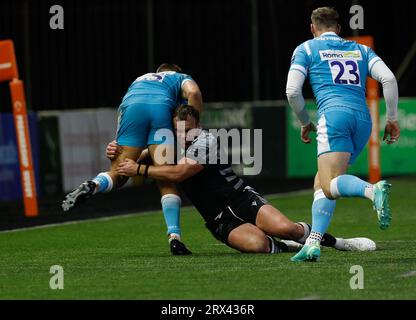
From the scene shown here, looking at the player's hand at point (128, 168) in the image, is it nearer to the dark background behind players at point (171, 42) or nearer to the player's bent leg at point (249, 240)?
the player's bent leg at point (249, 240)

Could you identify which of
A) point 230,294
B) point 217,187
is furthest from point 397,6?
point 230,294

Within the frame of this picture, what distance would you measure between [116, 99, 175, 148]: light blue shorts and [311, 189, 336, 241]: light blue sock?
1765 millimetres

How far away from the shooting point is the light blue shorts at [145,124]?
10.6 m

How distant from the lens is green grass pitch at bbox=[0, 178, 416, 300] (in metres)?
7.92

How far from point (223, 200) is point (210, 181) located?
216 mm

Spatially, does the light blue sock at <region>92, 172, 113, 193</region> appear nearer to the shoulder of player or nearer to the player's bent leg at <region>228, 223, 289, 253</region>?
the shoulder of player

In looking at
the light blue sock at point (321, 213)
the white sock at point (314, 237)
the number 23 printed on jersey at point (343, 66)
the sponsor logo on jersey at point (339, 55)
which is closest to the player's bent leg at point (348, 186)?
the light blue sock at point (321, 213)

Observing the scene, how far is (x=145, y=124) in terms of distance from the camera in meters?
10.6

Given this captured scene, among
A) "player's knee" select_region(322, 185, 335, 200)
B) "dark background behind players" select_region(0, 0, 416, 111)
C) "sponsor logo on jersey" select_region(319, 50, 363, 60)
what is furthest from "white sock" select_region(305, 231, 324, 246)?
"dark background behind players" select_region(0, 0, 416, 111)

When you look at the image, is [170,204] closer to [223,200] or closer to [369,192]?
[223,200]

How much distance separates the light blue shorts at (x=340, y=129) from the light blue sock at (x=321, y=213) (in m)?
0.37
